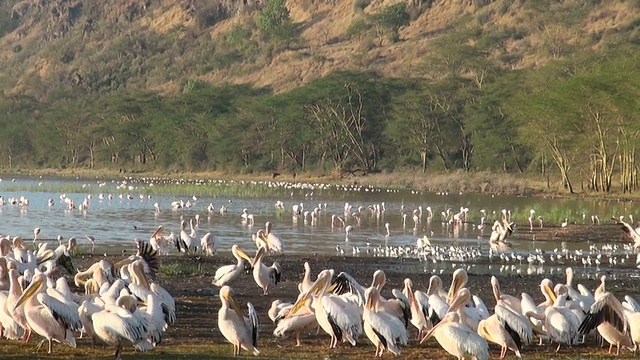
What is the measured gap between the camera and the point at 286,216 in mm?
35188

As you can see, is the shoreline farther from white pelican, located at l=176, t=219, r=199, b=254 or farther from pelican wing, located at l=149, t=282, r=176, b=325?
pelican wing, located at l=149, t=282, r=176, b=325

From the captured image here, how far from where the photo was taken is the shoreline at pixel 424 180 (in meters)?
50.4

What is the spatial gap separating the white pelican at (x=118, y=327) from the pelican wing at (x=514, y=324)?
349 centimetres

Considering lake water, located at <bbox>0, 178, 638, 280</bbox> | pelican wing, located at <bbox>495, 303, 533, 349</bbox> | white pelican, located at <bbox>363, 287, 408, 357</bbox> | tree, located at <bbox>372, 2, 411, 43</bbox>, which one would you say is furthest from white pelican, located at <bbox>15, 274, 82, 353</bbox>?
tree, located at <bbox>372, 2, 411, 43</bbox>

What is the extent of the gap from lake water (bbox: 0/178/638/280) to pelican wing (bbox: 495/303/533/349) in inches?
358

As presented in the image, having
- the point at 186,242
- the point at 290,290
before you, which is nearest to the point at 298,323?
the point at 290,290

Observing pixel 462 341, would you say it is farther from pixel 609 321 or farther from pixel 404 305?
pixel 609 321

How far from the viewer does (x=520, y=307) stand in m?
12.9

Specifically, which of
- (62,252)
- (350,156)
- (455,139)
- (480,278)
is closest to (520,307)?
(480,278)

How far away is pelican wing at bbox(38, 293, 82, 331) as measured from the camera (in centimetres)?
1098

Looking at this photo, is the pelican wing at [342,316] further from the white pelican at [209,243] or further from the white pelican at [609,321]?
the white pelican at [209,243]

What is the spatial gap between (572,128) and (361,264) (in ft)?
102

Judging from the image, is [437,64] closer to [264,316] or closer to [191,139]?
[191,139]

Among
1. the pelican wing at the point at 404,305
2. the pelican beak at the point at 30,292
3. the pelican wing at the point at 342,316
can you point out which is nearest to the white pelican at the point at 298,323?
the pelican wing at the point at 342,316
